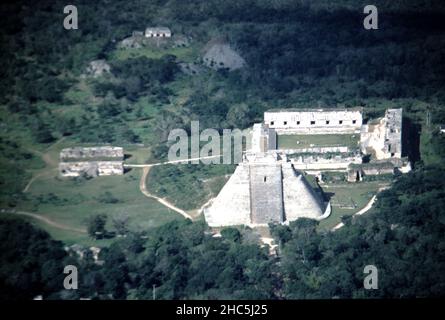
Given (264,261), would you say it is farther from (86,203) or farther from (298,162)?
(86,203)

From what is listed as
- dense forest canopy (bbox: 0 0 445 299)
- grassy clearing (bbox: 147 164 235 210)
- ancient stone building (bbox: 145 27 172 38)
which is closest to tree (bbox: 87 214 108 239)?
dense forest canopy (bbox: 0 0 445 299)

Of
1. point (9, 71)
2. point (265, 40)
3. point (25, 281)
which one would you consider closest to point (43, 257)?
point (25, 281)

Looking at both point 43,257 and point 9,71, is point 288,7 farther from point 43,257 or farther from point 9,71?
point 43,257

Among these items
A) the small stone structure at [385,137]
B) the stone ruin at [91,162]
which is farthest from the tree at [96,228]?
the small stone structure at [385,137]

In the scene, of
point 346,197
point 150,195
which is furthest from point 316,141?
point 150,195

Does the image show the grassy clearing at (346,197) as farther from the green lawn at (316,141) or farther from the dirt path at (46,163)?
the dirt path at (46,163)

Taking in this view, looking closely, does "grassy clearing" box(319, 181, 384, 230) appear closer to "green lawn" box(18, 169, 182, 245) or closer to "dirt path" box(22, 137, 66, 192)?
"green lawn" box(18, 169, 182, 245)
